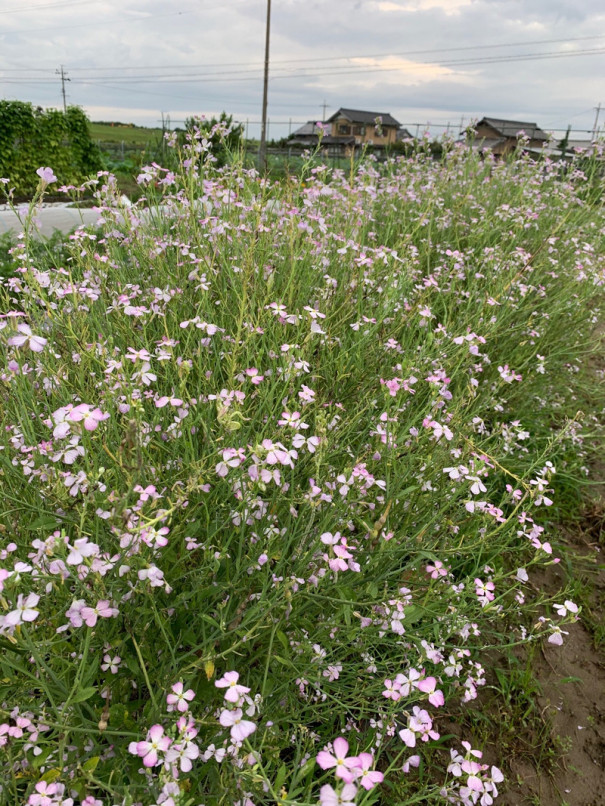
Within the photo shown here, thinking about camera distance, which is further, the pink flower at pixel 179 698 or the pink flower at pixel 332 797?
the pink flower at pixel 179 698

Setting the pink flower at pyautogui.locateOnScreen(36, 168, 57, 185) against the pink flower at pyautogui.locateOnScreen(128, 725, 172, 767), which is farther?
the pink flower at pyautogui.locateOnScreen(36, 168, 57, 185)

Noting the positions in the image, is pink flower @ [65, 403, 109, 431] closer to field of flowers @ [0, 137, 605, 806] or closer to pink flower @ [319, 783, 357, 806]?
field of flowers @ [0, 137, 605, 806]

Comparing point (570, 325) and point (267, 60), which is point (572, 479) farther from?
point (267, 60)

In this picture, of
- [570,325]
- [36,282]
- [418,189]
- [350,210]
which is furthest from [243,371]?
[418,189]

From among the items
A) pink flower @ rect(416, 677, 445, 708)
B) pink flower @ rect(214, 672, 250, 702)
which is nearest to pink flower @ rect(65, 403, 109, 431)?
pink flower @ rect(214, 672, 250, 702)

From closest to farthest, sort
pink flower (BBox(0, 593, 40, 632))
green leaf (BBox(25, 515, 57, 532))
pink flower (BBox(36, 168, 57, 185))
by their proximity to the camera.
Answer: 1. pink flower (BBox(0, 593, 40, 632))
2. green leaf (BBox(25, 515, 57, 532))
3. pink flower (BBox(36, 168, 57, 185))

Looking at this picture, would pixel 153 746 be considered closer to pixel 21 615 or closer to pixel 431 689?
pixel 21 615

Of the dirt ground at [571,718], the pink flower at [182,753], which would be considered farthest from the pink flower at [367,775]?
the dirt ground at [571,718]

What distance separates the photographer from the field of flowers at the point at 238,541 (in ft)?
4.00

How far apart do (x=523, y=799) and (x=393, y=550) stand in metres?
1.19

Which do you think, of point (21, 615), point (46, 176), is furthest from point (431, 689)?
point (46, 176)

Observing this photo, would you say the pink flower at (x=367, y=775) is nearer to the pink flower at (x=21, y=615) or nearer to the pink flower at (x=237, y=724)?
the pink flower at (x=237, y=724)

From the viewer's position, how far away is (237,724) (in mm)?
1074

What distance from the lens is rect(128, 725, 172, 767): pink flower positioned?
1.05 m
